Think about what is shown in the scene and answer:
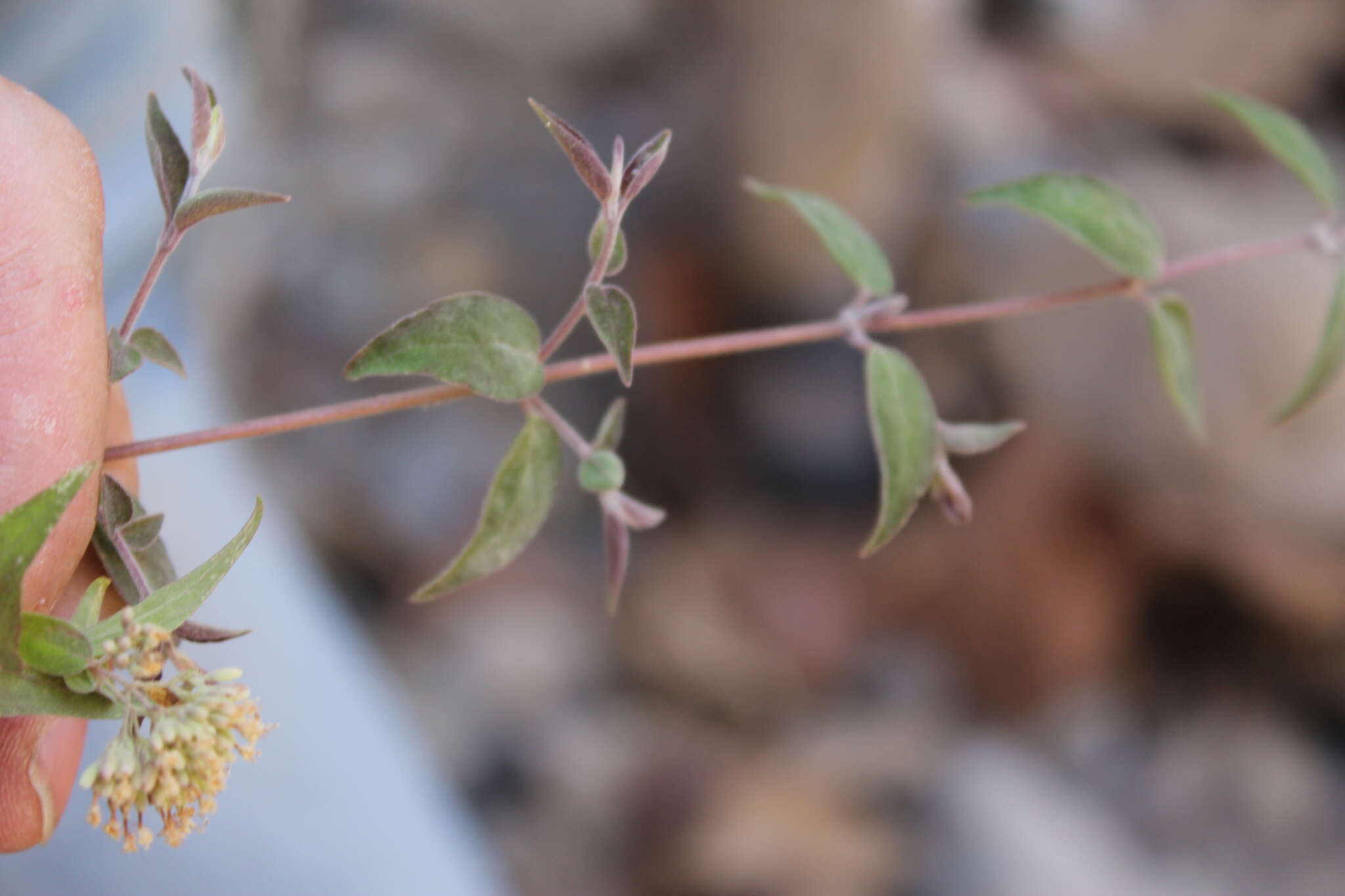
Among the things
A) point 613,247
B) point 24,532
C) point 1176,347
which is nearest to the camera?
point 24,532

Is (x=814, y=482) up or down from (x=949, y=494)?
down

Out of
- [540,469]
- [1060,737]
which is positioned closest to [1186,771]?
[1060,737]

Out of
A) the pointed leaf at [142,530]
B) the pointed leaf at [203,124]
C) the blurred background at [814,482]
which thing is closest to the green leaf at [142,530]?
the pointed leaf at [142,530]

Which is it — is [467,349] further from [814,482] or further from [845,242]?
[814,482]

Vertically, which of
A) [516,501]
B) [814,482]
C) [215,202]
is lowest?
[814,482]

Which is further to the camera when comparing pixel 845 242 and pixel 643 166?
pixel 845 242

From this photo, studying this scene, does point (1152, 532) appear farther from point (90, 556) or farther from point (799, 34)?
point (90, 556)

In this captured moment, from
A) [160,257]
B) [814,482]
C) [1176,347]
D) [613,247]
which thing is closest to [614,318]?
[613,247]

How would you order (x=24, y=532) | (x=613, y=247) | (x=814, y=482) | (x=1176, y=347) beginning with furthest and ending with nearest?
(x=814, y=482) < (x=1176, y=347) < (x=613, y=247) < (x=24, y=532)

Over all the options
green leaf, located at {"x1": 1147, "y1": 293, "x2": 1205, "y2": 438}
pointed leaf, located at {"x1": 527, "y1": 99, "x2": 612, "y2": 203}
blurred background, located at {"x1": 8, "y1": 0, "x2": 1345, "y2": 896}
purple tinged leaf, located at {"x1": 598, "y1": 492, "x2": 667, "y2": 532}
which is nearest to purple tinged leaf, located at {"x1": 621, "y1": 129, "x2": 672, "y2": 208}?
pointed leaf, located at {"x1": 527, "y1": 99, "x2": 612, "y2": 203}
